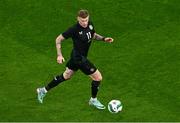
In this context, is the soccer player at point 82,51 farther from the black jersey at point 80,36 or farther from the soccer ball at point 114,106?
the soccer ball at point 114,106

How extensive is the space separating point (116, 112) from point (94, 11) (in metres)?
7.48

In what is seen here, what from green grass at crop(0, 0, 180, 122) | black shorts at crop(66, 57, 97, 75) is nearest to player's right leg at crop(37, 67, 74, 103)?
green grass at crop(0, 0, 180, 122)

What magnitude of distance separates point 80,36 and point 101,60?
12.5ft

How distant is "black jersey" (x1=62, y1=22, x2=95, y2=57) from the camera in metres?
14.3

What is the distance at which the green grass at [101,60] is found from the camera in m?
14.9

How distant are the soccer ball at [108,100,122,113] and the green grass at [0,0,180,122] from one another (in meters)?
0.14

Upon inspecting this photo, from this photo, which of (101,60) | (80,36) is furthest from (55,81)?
(101,60)

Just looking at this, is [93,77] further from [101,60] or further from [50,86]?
[101,60]

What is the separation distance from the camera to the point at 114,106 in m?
14.6

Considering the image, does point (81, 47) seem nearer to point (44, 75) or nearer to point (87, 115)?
point (87, 115)

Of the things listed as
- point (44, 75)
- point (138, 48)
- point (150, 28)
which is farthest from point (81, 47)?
point (150, 28)

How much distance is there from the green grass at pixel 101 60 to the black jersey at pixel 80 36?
165 centimetres

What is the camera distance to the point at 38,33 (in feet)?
65.4

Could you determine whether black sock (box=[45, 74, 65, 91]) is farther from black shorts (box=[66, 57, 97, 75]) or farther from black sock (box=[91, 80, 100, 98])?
black sock (box=[91, 80, 100, 98])
